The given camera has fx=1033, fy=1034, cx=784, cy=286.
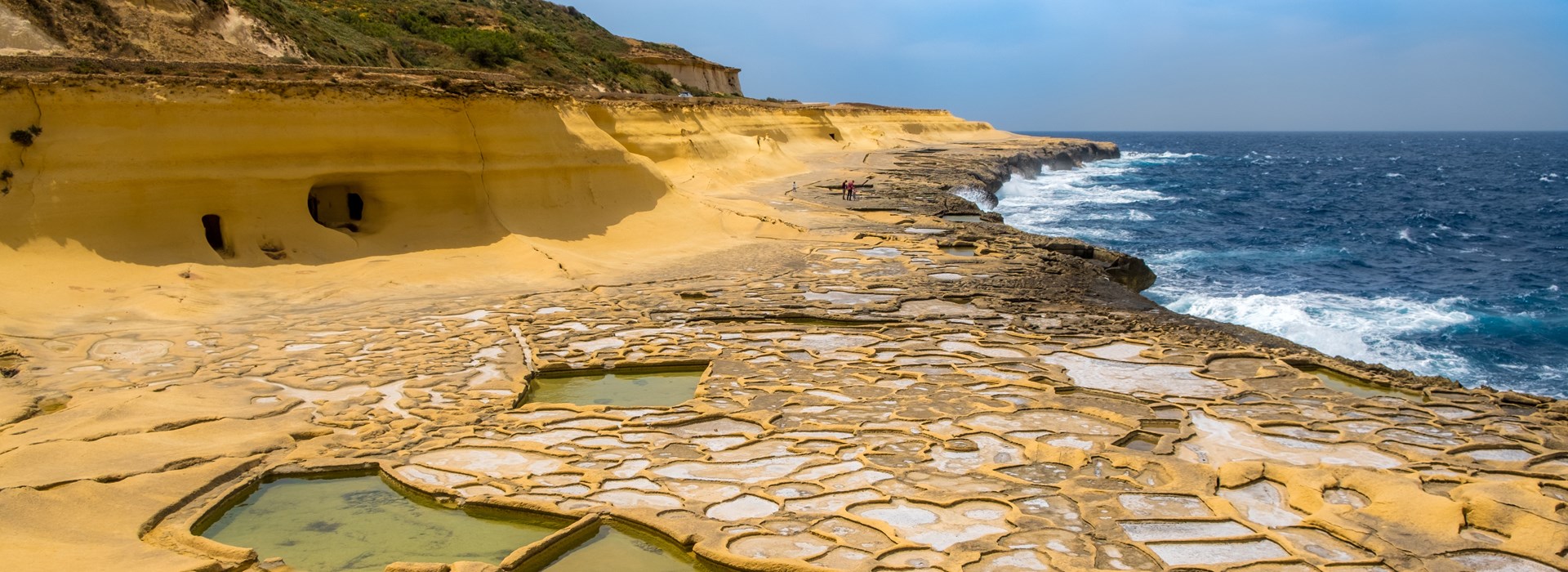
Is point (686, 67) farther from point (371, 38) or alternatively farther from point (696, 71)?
point (371, 38)

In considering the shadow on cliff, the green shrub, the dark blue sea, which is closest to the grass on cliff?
the shadow on cliff

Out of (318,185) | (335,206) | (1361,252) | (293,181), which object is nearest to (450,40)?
(335,206)

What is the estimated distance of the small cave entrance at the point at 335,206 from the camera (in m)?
14.8

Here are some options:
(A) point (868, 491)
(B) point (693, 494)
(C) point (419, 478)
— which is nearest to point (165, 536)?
(C) point (419, 478)

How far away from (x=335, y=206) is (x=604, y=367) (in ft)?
22.5

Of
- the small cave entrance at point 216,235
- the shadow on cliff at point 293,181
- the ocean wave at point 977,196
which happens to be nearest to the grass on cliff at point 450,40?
the shadow on cliff at point 293,181

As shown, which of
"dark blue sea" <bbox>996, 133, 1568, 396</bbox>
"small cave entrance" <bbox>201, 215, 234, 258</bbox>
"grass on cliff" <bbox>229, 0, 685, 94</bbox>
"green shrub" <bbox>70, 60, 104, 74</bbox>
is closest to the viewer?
"green shrub" <bbox>70, 60, 104, 74</bbox>

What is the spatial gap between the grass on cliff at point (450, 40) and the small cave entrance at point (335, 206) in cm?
906

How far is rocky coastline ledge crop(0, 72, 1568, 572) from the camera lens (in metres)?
6.60

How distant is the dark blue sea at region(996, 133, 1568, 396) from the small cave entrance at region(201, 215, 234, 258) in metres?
A: 15.2

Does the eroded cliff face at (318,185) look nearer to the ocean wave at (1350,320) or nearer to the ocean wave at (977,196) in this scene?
the ocean wave at (1350,320)

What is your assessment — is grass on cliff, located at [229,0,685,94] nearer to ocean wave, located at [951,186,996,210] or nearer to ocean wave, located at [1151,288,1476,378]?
ocean wave, located at [951,186,996,210]

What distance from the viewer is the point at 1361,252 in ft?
90.1

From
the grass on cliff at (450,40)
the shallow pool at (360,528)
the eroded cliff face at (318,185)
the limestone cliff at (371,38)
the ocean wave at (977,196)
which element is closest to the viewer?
the shallow pool at (360,528)
